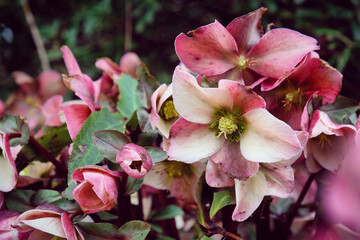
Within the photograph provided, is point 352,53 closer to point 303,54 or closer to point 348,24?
point 348,24

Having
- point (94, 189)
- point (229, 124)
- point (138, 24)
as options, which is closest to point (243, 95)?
point (229, 124)

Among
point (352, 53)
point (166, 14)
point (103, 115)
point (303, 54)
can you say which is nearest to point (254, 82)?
point (303, 54)

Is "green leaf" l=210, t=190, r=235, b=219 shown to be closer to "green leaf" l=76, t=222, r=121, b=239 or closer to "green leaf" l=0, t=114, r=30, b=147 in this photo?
"green leaf" l=76, t=222, r=121, b=239

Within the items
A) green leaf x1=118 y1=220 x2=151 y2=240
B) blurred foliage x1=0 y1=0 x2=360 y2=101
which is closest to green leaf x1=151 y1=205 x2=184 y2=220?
green leaf x1=118 y1=220 x2=151 y2=240

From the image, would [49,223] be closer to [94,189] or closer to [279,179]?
[94,189]

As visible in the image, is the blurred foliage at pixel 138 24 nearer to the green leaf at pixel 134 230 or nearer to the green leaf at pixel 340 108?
the green leaf at pixel 340 108

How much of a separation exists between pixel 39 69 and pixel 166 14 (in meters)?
0.56

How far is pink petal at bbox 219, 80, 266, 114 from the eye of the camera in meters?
0.33

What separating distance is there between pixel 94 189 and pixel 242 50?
188 mm

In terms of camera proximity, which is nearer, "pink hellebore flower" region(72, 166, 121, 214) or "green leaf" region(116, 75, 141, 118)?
"pink hellebore flower" region(72, 166, 121, 214)

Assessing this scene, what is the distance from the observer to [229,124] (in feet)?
1.15

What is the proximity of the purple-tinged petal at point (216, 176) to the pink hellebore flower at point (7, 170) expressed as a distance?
0.58 ft

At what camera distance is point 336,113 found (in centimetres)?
40

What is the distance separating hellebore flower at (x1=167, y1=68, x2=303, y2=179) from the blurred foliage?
976 millimetres
